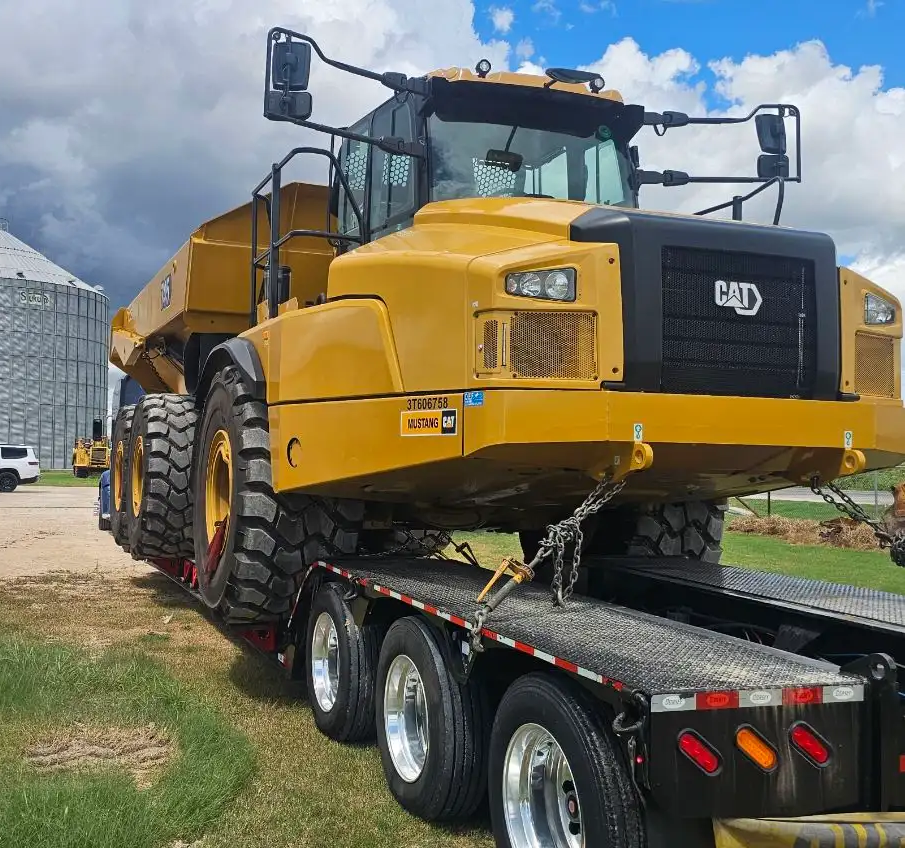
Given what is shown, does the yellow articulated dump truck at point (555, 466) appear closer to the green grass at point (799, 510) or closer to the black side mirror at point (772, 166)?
the black side mirror at point (772, 166)

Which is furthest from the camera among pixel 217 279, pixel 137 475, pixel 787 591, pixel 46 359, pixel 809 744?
pixel 46 359

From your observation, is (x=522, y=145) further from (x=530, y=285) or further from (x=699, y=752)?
(x=699, y=752)

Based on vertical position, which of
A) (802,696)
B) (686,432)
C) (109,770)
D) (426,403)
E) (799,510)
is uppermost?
(426,403)

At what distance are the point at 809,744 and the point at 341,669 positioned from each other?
118 inches

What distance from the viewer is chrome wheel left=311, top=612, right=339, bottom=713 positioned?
19.7 feet

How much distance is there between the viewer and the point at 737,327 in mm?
4703

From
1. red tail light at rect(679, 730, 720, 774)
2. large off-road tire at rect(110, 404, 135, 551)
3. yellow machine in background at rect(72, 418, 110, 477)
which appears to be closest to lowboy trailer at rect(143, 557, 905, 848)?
red tail light at rect(679, 730, 720, 774)

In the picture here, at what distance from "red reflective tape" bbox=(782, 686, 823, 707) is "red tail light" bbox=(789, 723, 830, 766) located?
0.07 meters

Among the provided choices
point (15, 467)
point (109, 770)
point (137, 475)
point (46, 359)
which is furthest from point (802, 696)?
point (46, 359)

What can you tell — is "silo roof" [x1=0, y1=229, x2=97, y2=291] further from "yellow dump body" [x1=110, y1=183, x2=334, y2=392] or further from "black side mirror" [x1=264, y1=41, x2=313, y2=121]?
"black side mirror" [x1=264, y1=41, x2=313, y2=121]

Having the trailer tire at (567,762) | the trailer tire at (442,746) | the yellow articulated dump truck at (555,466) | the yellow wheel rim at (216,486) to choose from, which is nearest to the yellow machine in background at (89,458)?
the yellow wheel rim at (216,486)

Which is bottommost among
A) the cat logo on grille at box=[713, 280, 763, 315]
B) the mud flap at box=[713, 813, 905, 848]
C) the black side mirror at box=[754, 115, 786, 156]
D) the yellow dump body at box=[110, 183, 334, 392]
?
the mud flap at box=[713, 813, 905, 848]

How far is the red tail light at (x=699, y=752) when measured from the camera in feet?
10.3

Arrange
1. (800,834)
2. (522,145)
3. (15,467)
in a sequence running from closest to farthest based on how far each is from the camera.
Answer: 1. (800,834)
2. (522,145)
3. (15,467)
